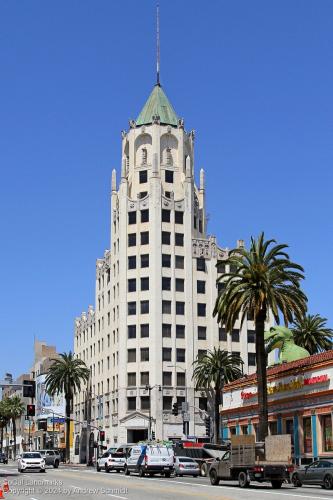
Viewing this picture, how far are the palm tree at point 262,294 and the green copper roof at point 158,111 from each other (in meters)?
60.4

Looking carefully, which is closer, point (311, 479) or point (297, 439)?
point (311, 479)

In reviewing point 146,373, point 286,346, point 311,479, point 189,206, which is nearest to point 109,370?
point 146,373

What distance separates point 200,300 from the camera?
4232 inches

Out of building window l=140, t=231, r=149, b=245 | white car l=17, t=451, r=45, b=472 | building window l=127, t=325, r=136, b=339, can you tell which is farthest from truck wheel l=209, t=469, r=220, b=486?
building window l=140, t=231, r=149, b=245

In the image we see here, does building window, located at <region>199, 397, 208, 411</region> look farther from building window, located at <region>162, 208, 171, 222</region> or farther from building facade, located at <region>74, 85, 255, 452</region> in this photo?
building window, located at <region>162, 208, 171, 222</region>

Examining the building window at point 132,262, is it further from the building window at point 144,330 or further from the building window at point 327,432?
the building window at point 327,432

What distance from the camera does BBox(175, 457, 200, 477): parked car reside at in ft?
180

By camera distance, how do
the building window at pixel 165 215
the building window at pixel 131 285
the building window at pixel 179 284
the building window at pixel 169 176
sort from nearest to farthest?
1. the building window at pixel 131 285
2. the building window at pixel 179 284
3. the building window at pixel 165 215
4. the building window at pixel 169 176

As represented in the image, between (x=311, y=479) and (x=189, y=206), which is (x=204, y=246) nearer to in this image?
(x=189, y=206)

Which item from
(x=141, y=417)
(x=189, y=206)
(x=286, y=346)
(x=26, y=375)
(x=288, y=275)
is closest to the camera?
(x=288, y=275)

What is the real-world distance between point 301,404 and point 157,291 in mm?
48208

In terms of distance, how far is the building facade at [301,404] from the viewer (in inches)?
2131

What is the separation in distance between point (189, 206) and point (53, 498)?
8243cm

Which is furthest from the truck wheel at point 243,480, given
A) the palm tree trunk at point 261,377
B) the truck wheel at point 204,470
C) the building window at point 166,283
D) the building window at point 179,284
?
the building window at point 179,284
